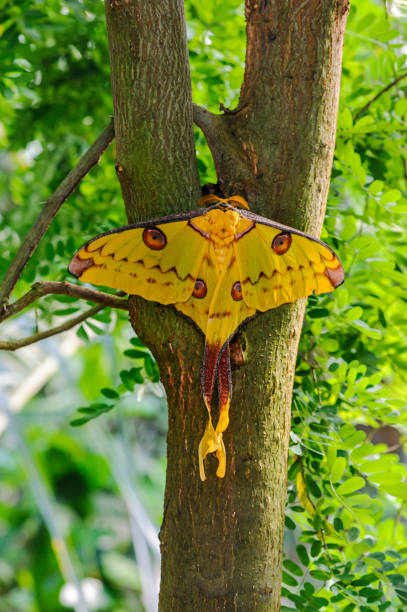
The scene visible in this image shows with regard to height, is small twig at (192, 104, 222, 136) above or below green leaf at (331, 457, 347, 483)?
above

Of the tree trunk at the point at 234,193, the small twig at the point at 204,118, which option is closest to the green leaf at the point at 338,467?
the tree trunk at the point at 234,193

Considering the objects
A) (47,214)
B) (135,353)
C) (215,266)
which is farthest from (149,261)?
(135,353)

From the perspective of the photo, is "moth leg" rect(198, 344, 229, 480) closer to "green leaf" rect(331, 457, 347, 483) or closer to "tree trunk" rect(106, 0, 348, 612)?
"tree trunk" rect(106, 0, 348, 612)

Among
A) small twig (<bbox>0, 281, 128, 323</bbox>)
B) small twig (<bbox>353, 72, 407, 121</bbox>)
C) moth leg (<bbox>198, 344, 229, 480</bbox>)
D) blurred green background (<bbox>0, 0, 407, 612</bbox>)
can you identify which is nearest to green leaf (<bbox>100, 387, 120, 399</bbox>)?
blurred green background (<bbox>0, 0, 407, 612</bbox>)

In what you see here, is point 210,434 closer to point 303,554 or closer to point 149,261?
point 149,261

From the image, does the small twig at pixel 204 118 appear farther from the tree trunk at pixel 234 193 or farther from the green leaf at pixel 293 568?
the green leaf at pixel 293 568
